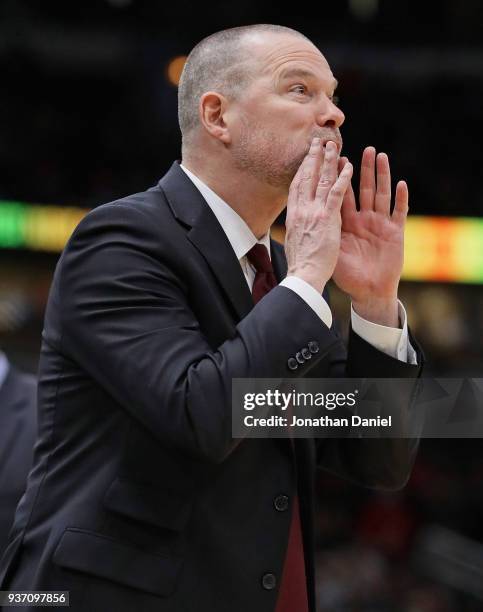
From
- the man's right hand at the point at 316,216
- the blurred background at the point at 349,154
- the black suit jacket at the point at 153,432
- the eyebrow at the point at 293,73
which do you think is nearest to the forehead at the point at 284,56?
the eyebrow at the point at 293,73

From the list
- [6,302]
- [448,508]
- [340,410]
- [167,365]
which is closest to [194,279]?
[167,365]

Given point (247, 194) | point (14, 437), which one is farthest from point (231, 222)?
point (14, 437)

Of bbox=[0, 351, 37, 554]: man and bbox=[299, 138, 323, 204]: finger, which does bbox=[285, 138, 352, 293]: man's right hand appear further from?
bbox=[0, 351, 37, 554]: man

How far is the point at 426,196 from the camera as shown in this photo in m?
11.1

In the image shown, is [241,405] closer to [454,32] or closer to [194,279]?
[194,279]

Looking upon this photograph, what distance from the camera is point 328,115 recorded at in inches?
87.8

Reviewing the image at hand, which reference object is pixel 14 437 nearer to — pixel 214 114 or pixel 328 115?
pixel 214 114

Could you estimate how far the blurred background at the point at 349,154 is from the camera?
30.1 feet

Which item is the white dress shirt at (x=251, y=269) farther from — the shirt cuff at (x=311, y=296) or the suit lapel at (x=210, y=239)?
the shirt cuff at (x=311, y=296)

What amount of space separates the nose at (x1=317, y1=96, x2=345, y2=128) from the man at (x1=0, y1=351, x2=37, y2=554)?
1.23m

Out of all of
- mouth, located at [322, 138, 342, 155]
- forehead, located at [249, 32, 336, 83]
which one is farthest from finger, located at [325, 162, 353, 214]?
forehead, located at [249, 32, 336, 83]

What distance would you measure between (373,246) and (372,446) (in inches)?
17.9

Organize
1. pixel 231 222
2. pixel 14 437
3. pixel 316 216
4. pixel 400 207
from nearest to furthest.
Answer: pixel 316 216 < pixel 231 222 < pixel 400 207 < pixel 14 437

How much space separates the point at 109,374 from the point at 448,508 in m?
8.23
